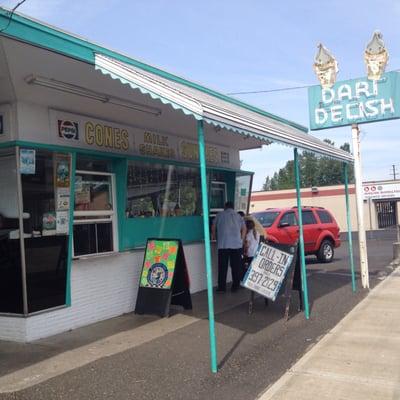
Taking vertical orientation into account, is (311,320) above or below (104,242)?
below

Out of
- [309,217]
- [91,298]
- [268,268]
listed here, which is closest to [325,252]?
[309,217]

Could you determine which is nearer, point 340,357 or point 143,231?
point 340,357

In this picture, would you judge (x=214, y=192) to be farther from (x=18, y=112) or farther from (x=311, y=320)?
(x=18, y=112)

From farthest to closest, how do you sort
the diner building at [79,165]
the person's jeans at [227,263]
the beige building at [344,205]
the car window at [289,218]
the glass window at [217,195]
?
1. the beige building at [344,205]
2. the car window at [289,218]
3. the glass window at [217,195]
4. the person's jeans at [227,263]
5. the diner building at [79,165]

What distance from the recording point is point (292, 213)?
15.9m

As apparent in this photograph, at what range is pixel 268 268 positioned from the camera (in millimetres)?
7961

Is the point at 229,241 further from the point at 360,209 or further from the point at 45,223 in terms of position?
the point at 45,223

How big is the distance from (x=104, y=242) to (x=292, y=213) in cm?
895

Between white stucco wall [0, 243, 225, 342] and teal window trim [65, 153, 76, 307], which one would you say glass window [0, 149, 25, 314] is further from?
teal window trim [65, 153, 76, 307]

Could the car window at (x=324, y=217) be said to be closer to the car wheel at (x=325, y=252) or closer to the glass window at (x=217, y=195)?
the car wheel at (x=325, y=252)

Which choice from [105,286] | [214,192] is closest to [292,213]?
[214,192]

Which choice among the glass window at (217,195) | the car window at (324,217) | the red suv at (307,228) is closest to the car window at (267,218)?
the red suv at (307,228)

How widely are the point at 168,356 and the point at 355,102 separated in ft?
23.3

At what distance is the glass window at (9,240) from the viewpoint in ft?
21.4
